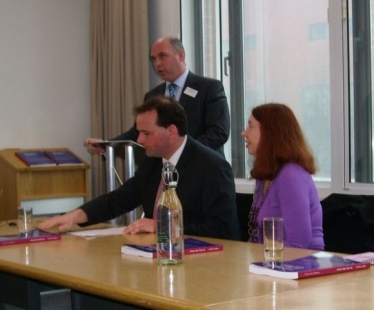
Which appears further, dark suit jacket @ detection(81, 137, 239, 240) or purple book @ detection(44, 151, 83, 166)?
purple book @ detection(44, 151, 83, 166)

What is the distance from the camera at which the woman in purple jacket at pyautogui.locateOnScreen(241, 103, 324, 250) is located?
2.90 meters

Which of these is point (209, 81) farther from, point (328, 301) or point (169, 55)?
point (328, 301)

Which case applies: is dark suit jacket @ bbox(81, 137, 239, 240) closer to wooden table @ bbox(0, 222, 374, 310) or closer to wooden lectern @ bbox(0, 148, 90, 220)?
wooden table @ bbox(0, 222, 374, 310)

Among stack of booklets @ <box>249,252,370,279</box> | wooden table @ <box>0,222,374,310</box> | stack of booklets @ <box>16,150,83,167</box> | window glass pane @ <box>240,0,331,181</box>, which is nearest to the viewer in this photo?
wooden table @ <box>0,222,374,310</box>

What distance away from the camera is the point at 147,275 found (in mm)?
2098

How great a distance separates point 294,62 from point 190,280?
345 cm

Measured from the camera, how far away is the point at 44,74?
646 centimetres

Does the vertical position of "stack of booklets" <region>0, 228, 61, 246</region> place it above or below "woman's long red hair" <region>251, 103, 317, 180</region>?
below

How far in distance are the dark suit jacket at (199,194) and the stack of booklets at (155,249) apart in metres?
0.53

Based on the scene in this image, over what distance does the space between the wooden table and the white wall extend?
367cm

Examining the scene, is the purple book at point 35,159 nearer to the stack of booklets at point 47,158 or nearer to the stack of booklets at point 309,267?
the stack of booklets at point 47,158

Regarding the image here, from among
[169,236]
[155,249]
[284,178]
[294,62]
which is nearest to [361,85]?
[294,62]

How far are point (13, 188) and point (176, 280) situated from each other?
3.91m

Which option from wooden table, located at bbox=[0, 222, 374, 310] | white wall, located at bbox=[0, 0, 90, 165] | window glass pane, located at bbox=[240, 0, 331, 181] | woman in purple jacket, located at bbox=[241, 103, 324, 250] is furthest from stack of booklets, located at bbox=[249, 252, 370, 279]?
white wall, located at bbox=[0, 0, 90, 165]
